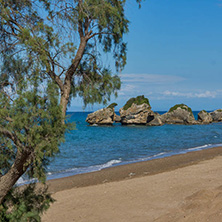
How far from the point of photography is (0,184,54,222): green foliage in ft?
20.1

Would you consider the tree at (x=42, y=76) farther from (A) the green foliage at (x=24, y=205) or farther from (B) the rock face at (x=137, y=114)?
(B) the rock face at (x=137, y=114)

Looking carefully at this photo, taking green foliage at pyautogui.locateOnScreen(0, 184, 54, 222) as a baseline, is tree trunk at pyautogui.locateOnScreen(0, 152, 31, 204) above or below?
above

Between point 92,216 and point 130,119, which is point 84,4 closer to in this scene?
point 92,216

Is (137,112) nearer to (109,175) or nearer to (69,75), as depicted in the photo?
(109,175)

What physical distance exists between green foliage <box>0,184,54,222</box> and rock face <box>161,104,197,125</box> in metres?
75.0

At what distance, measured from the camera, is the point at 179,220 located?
815 centimetres

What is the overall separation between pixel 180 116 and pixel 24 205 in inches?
3082

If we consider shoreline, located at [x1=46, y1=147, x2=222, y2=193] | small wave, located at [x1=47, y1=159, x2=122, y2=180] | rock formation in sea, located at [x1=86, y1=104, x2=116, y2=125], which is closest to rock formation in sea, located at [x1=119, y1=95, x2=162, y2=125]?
rock formation in sea, located at [x1=86, y1=104, x2=116, y2=125]

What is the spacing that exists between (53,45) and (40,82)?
1.02 m

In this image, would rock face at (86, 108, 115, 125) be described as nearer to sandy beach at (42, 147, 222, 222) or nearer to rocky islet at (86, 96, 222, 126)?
rocky islet at (86, 96, 222, 126)

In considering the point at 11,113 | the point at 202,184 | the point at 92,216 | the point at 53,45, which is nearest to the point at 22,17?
the point at 53,45

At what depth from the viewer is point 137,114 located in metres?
71.3

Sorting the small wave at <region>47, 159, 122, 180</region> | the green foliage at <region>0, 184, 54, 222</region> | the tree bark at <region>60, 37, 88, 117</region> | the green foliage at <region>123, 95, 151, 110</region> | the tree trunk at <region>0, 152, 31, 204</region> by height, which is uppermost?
the green foliage at <region>123, 95, 151, 110</region>

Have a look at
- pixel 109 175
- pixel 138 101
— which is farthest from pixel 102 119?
pixel 109 175
